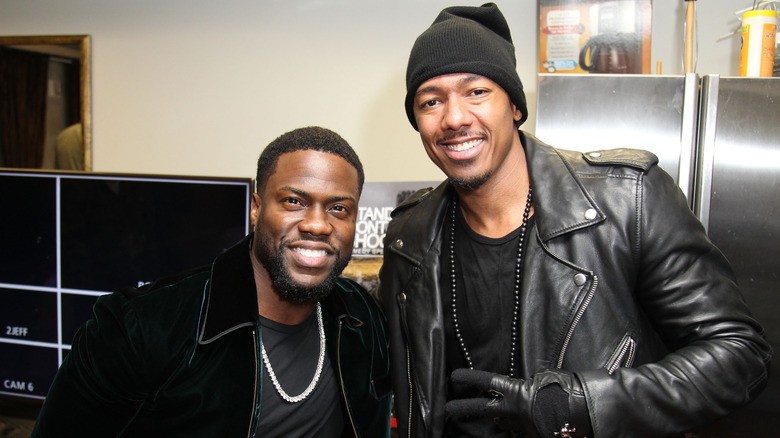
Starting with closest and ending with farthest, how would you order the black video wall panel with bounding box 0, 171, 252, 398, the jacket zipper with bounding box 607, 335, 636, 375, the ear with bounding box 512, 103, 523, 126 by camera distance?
the jacket zipper with bounding box 607, 335, 636, 375 → the ear with bounding box 512, 103, 523, 126 → the black video wall panel with bounding box 0, 171, 252, 398

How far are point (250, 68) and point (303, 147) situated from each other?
1580 mm

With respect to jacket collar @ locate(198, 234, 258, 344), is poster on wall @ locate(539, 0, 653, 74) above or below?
above

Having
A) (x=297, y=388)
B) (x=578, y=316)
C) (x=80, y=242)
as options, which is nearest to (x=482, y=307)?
(x=578, y=316)

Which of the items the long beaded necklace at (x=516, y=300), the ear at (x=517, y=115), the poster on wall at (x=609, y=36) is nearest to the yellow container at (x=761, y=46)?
the poster on wall at (x=609, y=36)

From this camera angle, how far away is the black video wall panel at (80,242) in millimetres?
2199

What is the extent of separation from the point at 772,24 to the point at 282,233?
75.1 inches

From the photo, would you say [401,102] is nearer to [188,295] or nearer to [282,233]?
[282,233]

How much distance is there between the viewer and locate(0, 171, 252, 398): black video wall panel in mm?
2199

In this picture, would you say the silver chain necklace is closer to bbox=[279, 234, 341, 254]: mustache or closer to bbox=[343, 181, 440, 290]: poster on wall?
bbox=[279, 234, 341, 254]: mustache

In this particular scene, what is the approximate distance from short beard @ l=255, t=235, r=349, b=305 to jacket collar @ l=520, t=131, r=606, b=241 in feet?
1.70

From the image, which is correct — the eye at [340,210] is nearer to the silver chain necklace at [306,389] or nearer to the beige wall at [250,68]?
the silver chain necklace at [306,389]

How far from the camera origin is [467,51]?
54.0 inches

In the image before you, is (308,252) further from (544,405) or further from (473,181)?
(544,405)

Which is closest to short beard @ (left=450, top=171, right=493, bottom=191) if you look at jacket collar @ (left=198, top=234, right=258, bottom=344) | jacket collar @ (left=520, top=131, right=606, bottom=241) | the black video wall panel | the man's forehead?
jacket collar @ (left=520, top=131, right=606, bottom=241)
